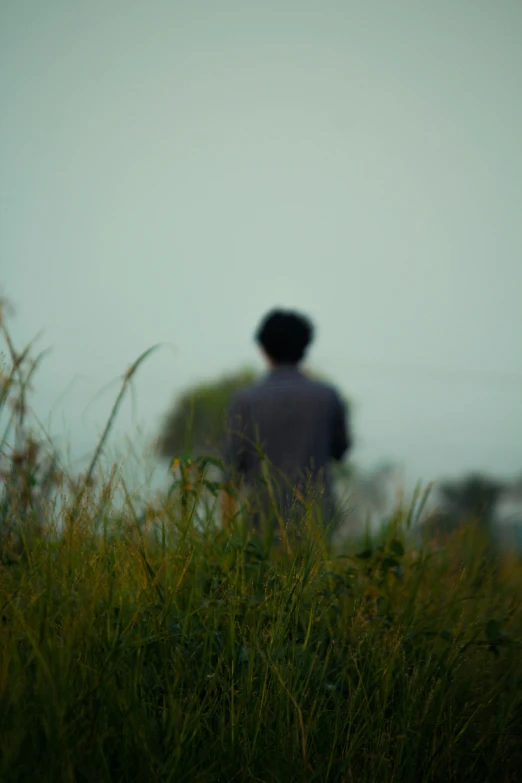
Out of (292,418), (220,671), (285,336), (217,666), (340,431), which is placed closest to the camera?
(217,666)

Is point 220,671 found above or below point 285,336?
below

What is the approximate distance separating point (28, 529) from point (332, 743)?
0.83m

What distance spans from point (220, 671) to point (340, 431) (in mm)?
2311

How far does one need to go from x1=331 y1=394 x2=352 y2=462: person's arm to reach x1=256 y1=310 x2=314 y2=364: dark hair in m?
0.37

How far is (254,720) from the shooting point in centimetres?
164

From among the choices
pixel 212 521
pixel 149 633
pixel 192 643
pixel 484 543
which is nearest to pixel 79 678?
pixel 149 633

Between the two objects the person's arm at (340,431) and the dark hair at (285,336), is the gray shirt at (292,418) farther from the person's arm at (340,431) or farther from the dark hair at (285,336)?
the dark hair at (285,336)

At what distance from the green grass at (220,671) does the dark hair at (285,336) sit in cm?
199

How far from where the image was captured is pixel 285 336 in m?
4.14

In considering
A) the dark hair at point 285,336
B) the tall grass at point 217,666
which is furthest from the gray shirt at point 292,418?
the tall grass at point 217,666

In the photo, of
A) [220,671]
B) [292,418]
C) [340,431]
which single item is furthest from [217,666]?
[340,431]

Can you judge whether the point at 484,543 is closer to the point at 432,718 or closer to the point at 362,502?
the point at 362,502

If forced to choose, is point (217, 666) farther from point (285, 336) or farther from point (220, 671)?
point (285, 336)

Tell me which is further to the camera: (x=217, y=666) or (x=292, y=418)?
(x=292, y=418)
